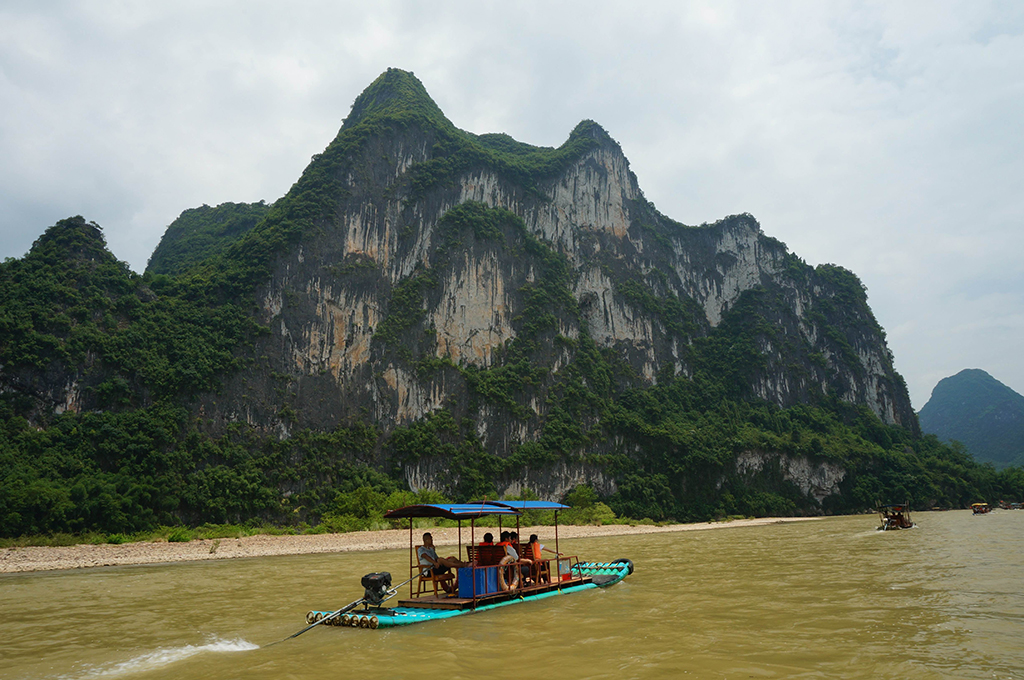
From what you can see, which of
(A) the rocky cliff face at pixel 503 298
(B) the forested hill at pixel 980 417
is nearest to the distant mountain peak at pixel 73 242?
(A) the rocky cliff face at pixel 503 298

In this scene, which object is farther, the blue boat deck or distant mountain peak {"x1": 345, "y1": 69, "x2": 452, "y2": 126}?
distant mountain peak {"x1": 345, "y1": 69, "x2": 452, "y2": 126}

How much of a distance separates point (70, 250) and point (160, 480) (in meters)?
23.9

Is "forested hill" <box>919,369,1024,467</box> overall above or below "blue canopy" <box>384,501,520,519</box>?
above

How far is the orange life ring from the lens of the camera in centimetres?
1297

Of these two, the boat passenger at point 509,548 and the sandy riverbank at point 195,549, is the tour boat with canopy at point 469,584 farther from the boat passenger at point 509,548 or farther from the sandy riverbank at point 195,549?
the sandy riverbank at point 195,549

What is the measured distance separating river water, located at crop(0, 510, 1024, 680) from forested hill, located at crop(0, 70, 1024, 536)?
23640 mm

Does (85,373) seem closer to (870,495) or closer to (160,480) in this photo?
(160,480)

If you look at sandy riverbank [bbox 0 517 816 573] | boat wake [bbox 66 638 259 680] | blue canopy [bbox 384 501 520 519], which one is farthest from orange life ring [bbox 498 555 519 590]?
sandy riverbank [bbox 0 517 816 573]

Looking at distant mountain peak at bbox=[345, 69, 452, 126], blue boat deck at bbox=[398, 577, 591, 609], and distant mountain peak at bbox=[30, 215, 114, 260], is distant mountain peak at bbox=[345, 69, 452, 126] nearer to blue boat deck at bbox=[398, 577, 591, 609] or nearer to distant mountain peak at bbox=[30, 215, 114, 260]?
distant mountain peak at bbox=[30, 215, 114, 260]

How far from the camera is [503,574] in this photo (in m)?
13.1

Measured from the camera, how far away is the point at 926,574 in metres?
14.9

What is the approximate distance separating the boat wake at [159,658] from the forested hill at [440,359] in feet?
93.1

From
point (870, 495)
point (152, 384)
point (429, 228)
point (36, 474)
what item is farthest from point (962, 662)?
point (870, 495)

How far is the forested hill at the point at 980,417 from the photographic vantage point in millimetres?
135375
